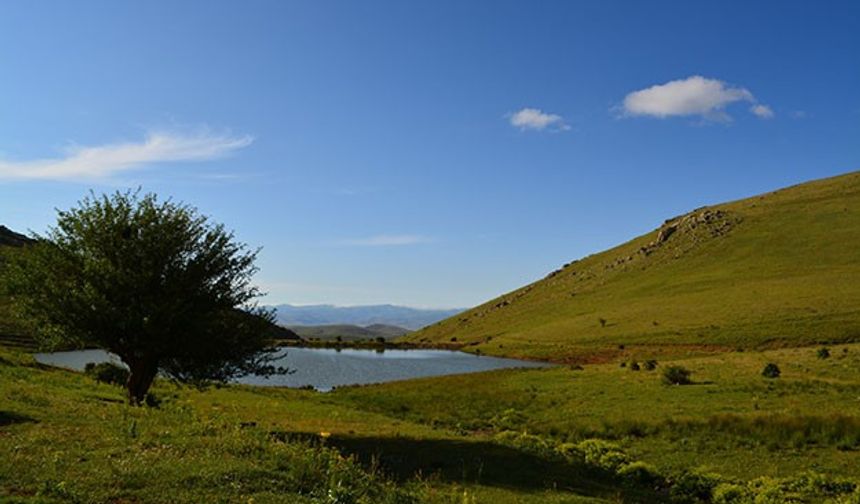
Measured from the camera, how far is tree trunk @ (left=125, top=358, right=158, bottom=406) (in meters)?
33.1

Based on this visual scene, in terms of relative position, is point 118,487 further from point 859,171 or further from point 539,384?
point 859,171

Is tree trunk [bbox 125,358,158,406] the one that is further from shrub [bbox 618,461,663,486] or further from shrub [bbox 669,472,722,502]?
shrub [bbox 669,472,722,502]

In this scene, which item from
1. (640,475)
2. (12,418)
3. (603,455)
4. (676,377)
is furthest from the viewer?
(676,377)

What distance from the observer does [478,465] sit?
83.9ft

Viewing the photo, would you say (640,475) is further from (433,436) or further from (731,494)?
(433,436)

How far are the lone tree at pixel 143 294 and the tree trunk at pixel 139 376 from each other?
51 millimetres

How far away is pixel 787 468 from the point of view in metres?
28.9

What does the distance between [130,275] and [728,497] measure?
28.7 meters

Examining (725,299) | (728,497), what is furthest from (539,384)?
(725,299)

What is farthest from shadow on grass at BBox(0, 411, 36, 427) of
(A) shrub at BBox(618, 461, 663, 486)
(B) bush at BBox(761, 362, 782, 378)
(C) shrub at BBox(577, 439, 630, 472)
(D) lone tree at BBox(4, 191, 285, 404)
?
(B) bush at BBox(761, 362, 782, 378)

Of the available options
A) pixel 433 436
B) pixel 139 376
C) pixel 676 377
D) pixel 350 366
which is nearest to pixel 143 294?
pixel 139 376

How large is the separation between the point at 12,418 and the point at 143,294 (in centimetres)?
999

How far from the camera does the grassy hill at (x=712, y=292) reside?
9812 cm

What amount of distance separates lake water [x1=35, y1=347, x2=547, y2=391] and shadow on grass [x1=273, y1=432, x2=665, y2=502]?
44534 millimetres
